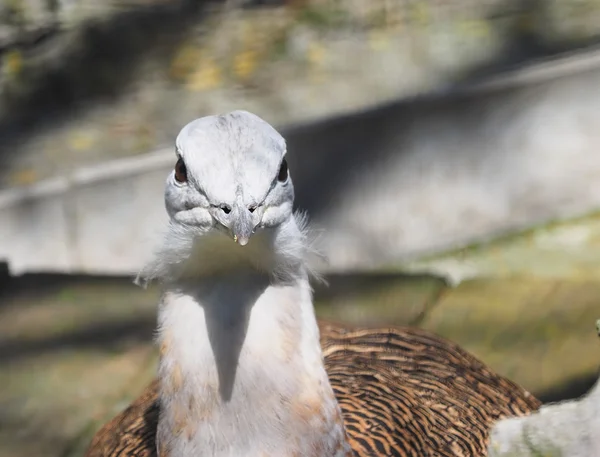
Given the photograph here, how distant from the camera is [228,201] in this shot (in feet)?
6.38

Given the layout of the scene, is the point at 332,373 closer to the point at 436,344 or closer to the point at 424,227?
the point at 436,344

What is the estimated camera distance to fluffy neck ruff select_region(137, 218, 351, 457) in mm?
2131

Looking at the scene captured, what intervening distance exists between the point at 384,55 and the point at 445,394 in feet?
9.22

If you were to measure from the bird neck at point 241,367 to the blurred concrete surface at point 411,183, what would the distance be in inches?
97.6

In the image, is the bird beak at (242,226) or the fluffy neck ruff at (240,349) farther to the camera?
the fluffy neck ruff at (240,349)

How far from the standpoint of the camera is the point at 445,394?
2973 millimetres

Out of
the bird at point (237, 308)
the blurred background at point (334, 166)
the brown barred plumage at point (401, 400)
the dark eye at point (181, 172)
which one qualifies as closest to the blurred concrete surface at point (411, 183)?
the blurred background at point (334, 166)

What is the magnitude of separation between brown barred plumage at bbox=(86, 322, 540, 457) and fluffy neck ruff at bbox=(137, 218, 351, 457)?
14.2 inches

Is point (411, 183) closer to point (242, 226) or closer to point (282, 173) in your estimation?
point (282, 173)

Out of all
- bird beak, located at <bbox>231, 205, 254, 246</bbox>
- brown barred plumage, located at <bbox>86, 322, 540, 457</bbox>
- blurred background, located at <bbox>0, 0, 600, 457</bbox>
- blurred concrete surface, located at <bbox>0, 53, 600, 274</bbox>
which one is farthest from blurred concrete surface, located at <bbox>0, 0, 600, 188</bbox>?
bird beak, located at <bbox>231, 205, 254, 246</bbox>

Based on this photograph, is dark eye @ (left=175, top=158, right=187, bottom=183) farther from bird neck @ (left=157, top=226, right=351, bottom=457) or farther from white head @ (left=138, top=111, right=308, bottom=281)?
bird neck @ (left=157, top=226, right=351, bottom=457)

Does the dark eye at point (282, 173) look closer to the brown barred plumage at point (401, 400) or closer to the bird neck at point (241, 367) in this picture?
the bird neck at point (241, 367)

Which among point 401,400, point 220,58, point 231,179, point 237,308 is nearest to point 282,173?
point 231,179

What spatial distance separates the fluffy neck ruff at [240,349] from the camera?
2131mm
